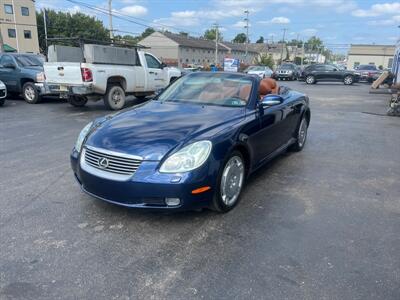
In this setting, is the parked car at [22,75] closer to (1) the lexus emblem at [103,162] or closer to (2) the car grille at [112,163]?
(2) the car grille at [112,163]

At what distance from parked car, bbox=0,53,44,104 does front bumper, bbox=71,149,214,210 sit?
9.97 meters

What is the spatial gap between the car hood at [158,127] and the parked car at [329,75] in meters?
27.3

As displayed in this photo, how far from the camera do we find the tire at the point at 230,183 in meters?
3.60

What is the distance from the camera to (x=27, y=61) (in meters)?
13.2

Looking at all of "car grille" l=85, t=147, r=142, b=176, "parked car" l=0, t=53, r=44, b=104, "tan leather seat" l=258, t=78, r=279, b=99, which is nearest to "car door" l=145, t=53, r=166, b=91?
"parked car" l=0, t=53, r=44, b=104

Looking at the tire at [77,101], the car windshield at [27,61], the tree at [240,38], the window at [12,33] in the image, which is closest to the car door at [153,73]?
the tire at [77,101]

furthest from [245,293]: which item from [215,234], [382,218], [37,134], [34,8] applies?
[34,8]

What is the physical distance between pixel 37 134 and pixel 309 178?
5.84 meters

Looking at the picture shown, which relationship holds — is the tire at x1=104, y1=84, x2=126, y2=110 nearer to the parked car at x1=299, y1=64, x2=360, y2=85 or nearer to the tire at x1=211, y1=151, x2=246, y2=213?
the tire at x1=211, y1=151, x2=246, y2=213

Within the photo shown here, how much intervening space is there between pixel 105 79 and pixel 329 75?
23.6m

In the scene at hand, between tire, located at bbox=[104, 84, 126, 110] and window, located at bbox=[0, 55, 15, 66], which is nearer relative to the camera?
tire, located at bbox=[104, 84, 126, 110]

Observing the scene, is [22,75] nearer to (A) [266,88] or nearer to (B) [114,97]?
(B) [114,97]

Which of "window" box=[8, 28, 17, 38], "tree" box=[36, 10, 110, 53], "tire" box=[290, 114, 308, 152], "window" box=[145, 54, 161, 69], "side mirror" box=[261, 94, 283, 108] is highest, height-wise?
"tree" box=[36, 10, 110, 53]

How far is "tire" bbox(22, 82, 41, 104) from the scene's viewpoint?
487 inches
